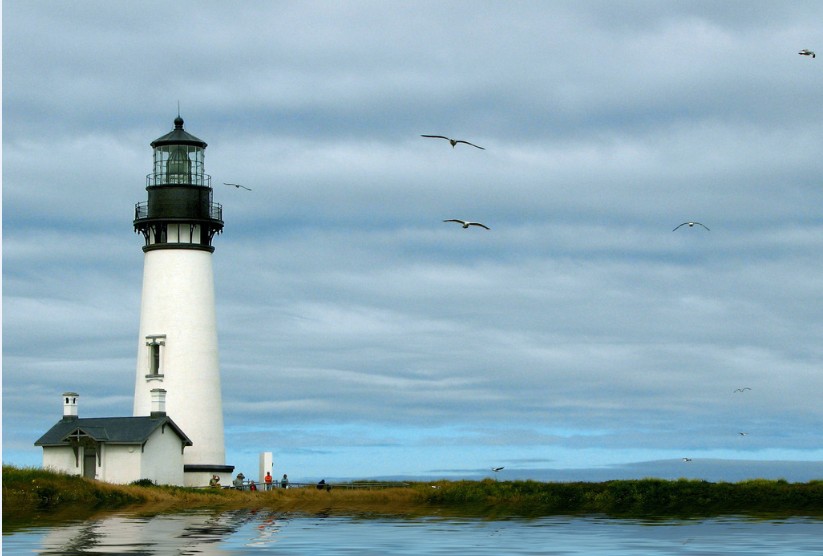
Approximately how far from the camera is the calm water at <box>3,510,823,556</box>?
31312mm

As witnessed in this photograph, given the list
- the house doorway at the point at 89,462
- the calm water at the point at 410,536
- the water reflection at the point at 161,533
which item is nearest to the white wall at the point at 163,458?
the house doorway at the point at 89,462

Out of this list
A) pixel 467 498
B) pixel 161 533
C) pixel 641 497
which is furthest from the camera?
pixel 467 498

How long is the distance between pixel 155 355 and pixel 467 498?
65.7 feet

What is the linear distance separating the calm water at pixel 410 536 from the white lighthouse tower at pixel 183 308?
17.2 m

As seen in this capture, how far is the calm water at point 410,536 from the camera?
31312mm

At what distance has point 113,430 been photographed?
63.5 m

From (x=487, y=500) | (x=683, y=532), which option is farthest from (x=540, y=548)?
(x=487, y=500)

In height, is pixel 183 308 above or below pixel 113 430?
above

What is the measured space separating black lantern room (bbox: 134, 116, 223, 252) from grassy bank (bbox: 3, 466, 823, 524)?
14.5 m

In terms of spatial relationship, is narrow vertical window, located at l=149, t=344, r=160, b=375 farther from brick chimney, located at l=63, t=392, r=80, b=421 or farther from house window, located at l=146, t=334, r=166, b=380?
brick chimney, located at l=63, t=392, r=80, b=421

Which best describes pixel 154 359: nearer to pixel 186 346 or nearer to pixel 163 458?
pixel 186 346

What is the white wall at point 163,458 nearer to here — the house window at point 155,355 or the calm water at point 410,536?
the house window at point 155,355

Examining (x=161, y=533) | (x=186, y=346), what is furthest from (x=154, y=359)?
(x=161, y=533)

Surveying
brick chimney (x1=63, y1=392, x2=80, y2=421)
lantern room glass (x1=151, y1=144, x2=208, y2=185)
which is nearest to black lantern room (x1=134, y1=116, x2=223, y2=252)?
lantern room glass (x1=151, y1=144, x2=208, y2=185)
